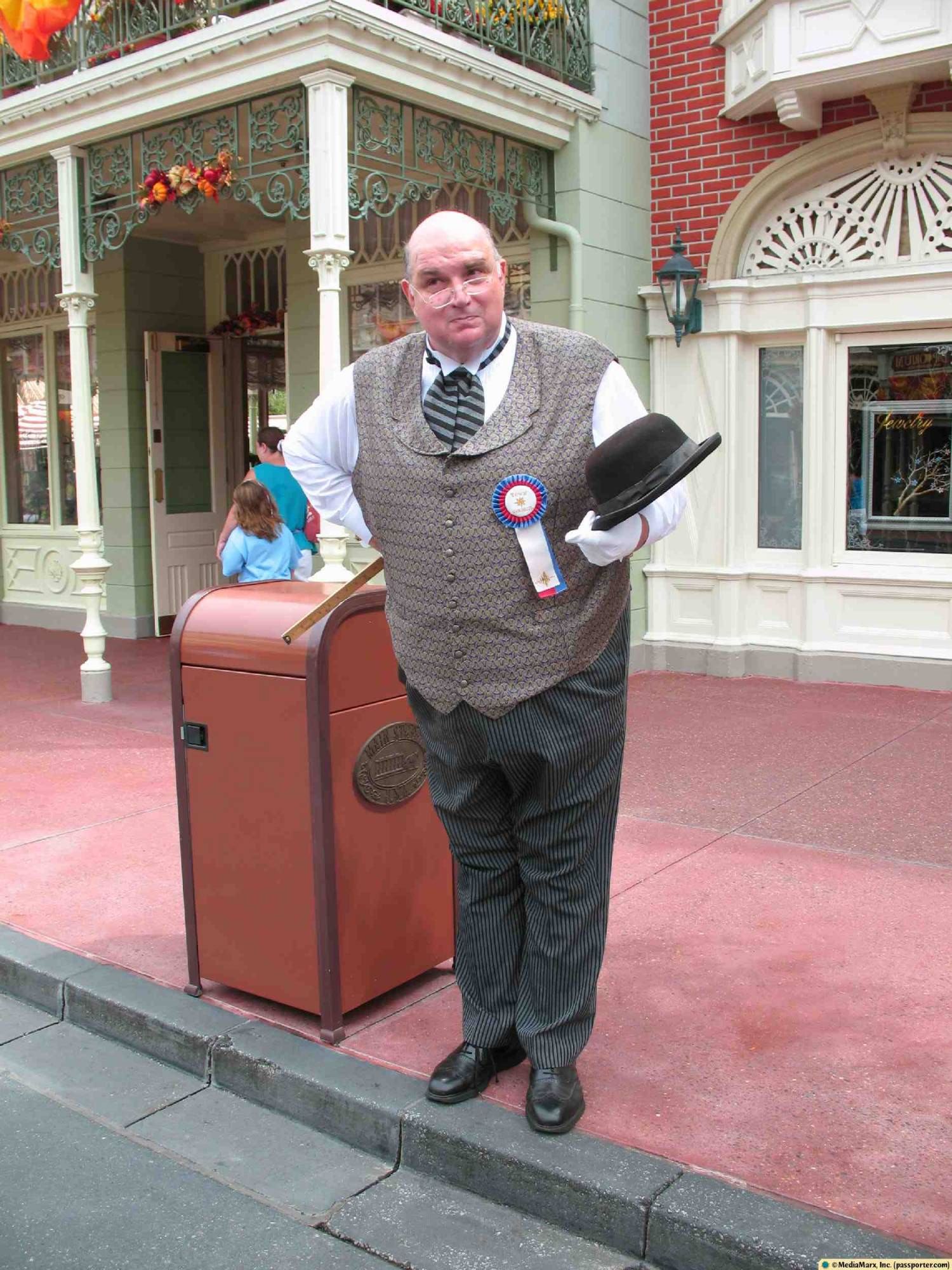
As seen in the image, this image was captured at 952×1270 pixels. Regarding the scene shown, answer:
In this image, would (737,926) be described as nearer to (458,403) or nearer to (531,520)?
(531,520)

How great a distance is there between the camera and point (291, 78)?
6852 mm

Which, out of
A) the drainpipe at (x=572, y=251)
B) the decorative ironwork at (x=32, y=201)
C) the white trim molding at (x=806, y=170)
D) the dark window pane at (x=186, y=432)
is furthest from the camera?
the dark window pane at (x=186, y=432)

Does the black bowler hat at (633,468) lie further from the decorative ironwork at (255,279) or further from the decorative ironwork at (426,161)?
the decorative ironwork at (255,279)

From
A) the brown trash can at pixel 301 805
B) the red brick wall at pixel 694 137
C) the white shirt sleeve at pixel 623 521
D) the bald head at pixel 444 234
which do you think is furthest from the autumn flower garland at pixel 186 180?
the white shirt sleeve at pixel 623 521

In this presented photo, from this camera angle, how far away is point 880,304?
8070 mm

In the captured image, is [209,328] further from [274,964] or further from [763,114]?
[274,964]

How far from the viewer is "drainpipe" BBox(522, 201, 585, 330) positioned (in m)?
8.41

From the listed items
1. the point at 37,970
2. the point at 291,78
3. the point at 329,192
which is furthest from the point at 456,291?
the point at 291,78

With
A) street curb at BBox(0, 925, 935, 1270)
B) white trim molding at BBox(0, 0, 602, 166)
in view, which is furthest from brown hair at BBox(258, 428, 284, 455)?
street curb at BBox(0, 925, 935, 1270)

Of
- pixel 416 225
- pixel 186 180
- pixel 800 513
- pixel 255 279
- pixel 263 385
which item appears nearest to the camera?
pixel 186 180

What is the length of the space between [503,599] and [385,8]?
5.64 m

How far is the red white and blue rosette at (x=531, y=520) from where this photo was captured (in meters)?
2.64

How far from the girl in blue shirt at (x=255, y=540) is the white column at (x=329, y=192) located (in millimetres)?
630

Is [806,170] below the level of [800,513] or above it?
above
